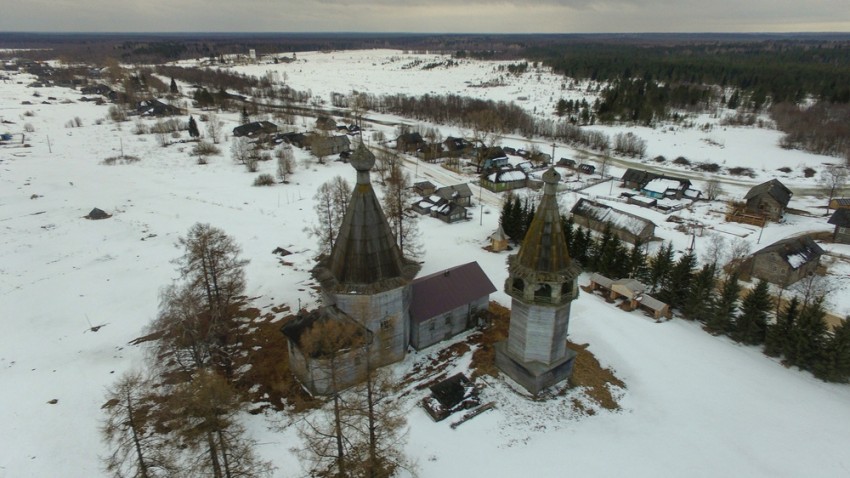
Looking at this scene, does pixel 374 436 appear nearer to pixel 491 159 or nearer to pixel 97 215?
pixel 97 215

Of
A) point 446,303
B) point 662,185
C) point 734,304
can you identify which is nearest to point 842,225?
point 662,185

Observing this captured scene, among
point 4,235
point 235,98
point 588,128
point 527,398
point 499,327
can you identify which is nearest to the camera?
point 527,398

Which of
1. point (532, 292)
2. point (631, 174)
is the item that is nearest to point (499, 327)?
point (532, 292)

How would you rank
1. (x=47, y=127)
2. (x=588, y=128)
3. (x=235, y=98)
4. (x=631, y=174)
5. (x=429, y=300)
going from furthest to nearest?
1. (x=235, y=98)
2. (x=588, y=128)
3. (x=47, y=127)
4. (x=631, y=174)
5. (x=429, y=300)

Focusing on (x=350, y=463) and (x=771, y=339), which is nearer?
(x=350, y=463)

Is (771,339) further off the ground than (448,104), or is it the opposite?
(448,104)

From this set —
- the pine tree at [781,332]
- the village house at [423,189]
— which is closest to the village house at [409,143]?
the village house at [423,189]

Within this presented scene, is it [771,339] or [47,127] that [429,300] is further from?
[47,127]
